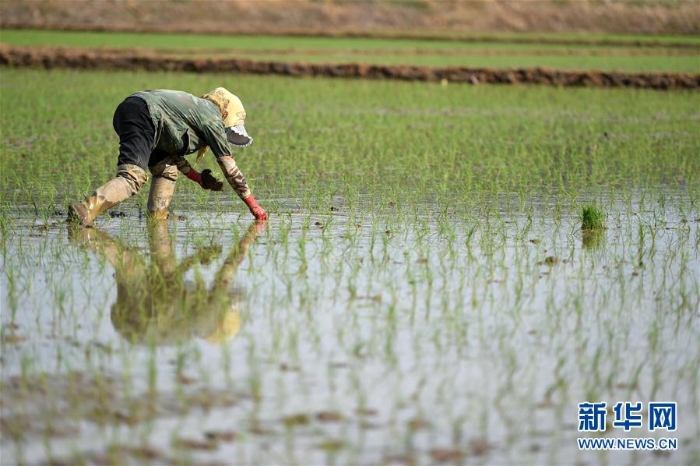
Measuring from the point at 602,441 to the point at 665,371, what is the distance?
2.67 feet

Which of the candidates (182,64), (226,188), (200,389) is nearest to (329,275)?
(200,389)

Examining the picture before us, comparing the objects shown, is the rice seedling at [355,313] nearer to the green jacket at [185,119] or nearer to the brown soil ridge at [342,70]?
the green jacket at [185,119]

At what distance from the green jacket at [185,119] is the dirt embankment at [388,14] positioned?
3001cm

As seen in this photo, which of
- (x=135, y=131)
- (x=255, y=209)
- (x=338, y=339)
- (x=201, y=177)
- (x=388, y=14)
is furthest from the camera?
(x=388, y=14)

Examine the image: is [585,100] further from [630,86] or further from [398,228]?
[398,228]

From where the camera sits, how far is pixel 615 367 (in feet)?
14.4

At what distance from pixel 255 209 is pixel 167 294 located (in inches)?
79.3

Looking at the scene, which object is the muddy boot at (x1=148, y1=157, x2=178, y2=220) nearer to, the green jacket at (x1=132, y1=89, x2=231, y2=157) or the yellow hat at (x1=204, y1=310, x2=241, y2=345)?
the green jacket at (x1=132, y1=89, x2=231, y2=157)

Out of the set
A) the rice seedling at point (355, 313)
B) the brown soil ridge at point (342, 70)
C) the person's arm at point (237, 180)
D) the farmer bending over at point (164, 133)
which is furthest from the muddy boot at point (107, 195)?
the brown soil ridge at point (342, 70)

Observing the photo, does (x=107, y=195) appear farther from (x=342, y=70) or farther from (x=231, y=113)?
(x=342, y=70)

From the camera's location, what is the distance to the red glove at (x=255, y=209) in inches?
288

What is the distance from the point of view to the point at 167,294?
539 cm

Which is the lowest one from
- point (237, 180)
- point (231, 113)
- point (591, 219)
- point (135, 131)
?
point (591, 219)

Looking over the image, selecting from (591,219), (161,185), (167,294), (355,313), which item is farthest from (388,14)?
(355,313)
